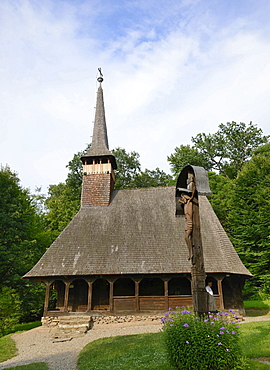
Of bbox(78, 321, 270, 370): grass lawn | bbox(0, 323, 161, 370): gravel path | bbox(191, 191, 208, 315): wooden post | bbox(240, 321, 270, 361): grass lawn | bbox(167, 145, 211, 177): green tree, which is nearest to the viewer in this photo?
bbox(191, 191, 208, 315): wooden post

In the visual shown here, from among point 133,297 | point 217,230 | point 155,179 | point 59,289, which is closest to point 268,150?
point 155,179

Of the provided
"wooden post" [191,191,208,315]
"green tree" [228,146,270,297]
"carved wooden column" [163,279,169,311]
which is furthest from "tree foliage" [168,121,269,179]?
"wooden post" [191,191,208,315]

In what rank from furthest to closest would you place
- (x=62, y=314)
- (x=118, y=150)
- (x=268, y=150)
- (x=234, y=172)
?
(x=118, y=150) → (x=234, y=172) → (x=268, y=150) → (x=62, y=314)

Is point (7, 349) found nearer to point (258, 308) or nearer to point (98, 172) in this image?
point (98, 172)

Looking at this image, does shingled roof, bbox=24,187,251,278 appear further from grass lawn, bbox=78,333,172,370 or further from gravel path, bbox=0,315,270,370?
grass lawn, bbox=78,333,172,370

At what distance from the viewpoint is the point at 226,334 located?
476 centimetres

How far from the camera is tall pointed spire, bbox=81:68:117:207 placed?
20.5 m

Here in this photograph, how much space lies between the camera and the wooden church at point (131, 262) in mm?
15383

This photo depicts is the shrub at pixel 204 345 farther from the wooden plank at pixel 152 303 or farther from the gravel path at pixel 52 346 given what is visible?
the wooden plank at pixel 152 303

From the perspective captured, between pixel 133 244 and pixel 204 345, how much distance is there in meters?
12.3

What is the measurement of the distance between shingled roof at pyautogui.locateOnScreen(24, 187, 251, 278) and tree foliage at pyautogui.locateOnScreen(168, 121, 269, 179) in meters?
16.6

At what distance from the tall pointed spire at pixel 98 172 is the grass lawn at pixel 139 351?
10.8m

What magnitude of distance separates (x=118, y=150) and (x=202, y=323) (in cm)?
3399

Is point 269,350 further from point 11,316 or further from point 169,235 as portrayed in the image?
point 11,316
